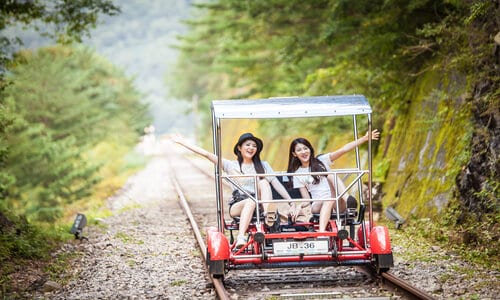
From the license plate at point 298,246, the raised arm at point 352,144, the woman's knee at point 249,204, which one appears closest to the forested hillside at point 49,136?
the woman's knee at point 249,204

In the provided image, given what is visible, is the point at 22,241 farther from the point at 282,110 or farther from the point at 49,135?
the point at 49,135

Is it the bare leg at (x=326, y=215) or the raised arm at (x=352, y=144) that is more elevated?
the raised arm at (x=352, y=144)

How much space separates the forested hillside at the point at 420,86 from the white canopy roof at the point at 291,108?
2.54 metres

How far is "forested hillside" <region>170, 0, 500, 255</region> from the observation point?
34.9 feet

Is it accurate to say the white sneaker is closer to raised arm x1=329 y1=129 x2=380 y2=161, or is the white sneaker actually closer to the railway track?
the railway track

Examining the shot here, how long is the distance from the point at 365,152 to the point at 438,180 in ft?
19.0

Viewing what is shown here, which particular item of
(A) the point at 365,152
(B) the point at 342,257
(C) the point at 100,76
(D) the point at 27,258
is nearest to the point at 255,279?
(B) the point at 342,257

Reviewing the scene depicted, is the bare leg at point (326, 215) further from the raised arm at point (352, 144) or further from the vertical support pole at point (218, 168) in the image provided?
the vertical support pole at point (218, 168)

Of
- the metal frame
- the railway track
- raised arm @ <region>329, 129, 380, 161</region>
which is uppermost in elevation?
the metal frame

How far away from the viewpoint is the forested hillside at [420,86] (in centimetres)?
1064

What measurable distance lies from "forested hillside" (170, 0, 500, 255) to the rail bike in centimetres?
205

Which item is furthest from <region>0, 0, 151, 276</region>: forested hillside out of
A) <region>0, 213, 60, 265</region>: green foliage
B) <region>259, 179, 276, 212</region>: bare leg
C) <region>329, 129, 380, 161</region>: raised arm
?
<region>329, 129, 380, 161</region>: raised arm

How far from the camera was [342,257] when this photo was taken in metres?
8.49

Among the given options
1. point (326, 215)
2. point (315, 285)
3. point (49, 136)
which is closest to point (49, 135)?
point (49, 136)
